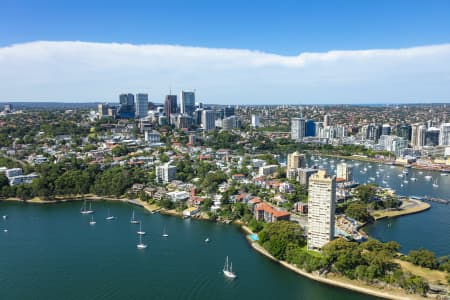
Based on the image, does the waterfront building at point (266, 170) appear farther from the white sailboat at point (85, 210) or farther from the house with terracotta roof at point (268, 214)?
the white sailboat at point (85, 210)

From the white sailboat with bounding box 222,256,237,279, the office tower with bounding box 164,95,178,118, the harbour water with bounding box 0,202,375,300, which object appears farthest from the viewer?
the office tower with bounding box 164,95,178,118

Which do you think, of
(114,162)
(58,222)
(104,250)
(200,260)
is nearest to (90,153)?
(114,162)

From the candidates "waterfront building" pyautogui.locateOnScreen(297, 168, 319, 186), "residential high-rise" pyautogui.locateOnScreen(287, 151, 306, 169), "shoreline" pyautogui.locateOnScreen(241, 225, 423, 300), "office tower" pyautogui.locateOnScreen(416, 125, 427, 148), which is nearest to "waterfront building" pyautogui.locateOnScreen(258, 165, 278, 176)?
"residential high-rise" pyautogui.locateOnScreen(287, 151, 306, 169)

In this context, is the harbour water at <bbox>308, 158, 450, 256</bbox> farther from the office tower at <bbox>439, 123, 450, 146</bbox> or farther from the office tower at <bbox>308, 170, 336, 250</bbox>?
the office tower at <bbox>439, 123, 450, 146</bbox>

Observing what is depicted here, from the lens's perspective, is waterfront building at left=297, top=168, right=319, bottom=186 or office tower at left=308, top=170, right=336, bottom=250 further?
waterfront building at left=297, top=168, right=319, bottom=186

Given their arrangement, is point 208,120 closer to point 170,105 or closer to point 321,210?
point 170,105

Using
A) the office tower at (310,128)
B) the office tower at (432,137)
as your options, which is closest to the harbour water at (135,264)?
the office tower at (432,137)
